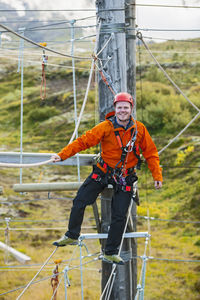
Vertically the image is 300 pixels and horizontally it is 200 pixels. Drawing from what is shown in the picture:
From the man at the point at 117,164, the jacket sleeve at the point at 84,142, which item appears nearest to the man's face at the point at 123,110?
the man at the point at 117,164

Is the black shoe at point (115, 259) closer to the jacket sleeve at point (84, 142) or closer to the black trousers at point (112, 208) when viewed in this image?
the black trousers at point (112, 208)

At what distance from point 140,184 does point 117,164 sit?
14.5 m

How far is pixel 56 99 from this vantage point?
1085 inches

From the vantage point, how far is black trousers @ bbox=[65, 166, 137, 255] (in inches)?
142

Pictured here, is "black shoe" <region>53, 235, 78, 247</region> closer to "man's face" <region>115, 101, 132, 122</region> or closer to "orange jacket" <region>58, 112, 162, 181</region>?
"orange jacket" <region>58, 112, 162, 181</region>

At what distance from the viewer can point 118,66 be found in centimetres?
371

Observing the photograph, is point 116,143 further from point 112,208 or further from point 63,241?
point 63,241

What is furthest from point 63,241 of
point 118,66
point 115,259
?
point 118,66

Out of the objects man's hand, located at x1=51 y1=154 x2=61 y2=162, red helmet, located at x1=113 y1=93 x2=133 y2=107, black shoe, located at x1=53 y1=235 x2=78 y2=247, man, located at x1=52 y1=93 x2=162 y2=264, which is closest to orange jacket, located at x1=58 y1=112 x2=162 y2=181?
man, located at x1=52 y1=93 x2=162 y2=264

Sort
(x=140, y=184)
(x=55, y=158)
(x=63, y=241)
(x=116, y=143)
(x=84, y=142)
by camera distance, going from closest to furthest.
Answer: (x=55, y=158)
(x=84, y=142)
(x=116, y=143)
(x=63, y=241)
(x=140, y=184)

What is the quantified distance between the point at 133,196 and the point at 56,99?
80.0 feet

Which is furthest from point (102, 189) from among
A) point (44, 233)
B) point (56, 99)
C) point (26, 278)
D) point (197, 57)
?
point (197, 57)

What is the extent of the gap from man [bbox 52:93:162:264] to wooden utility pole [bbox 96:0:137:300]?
28cm

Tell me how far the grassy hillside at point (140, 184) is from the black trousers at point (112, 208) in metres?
0.86
